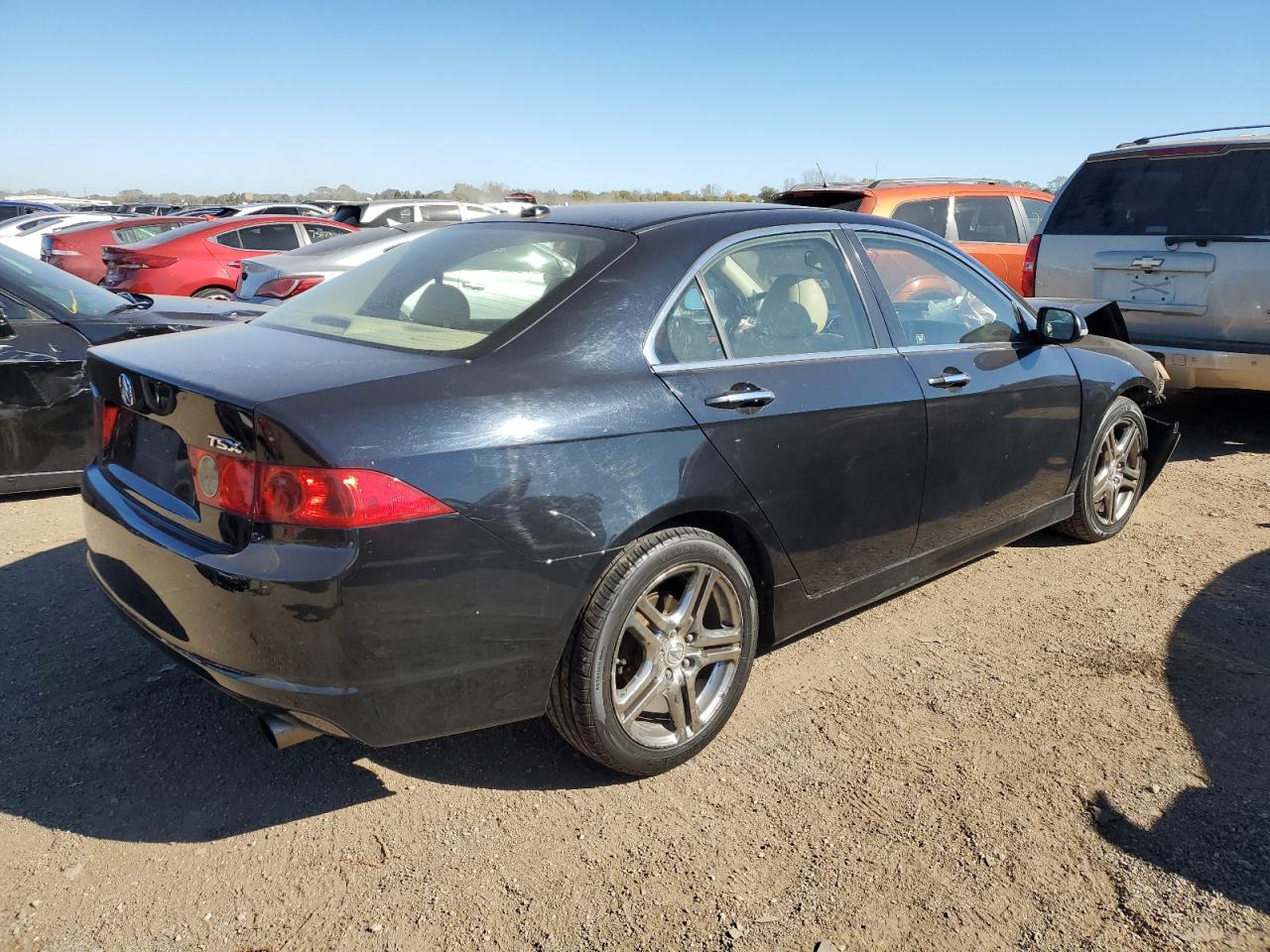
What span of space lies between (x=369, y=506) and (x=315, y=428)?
221mm

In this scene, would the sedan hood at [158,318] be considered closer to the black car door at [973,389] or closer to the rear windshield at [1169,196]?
the black car door at [973,389]

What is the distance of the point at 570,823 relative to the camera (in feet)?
9.04

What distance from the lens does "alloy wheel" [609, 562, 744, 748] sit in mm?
2869

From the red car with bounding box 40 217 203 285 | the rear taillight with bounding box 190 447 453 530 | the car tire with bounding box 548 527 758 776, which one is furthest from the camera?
the red car with bounding box 40 217 203 285

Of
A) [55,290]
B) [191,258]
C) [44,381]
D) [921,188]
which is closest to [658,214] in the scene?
[44,381]

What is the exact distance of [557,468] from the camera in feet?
8.37

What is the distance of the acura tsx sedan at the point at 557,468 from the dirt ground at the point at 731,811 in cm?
30

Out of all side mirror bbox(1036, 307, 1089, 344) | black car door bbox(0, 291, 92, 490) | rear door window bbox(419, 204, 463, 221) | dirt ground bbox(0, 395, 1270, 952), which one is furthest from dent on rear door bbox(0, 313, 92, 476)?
rear door window bbox(419, 204, 463, 221)

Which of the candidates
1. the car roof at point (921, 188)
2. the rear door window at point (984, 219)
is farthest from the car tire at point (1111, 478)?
the rear door window at point (984, 219)

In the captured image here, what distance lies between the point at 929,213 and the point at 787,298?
6981 mm

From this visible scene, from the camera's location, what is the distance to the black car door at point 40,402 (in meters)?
5.09

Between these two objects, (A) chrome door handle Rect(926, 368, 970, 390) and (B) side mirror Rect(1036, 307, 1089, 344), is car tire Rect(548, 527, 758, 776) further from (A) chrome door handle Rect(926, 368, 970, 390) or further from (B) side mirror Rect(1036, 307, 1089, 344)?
(B) side mirror Rect(1036, 307, 1089, 344)

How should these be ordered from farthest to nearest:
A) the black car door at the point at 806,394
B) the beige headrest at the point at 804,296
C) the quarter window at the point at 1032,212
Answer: the quarter window at the point at 1032,212 → the beige headrest at the point at 804,296 → the black car door at the point at 806,394

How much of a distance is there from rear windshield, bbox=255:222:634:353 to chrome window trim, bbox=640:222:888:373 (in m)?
0.22
